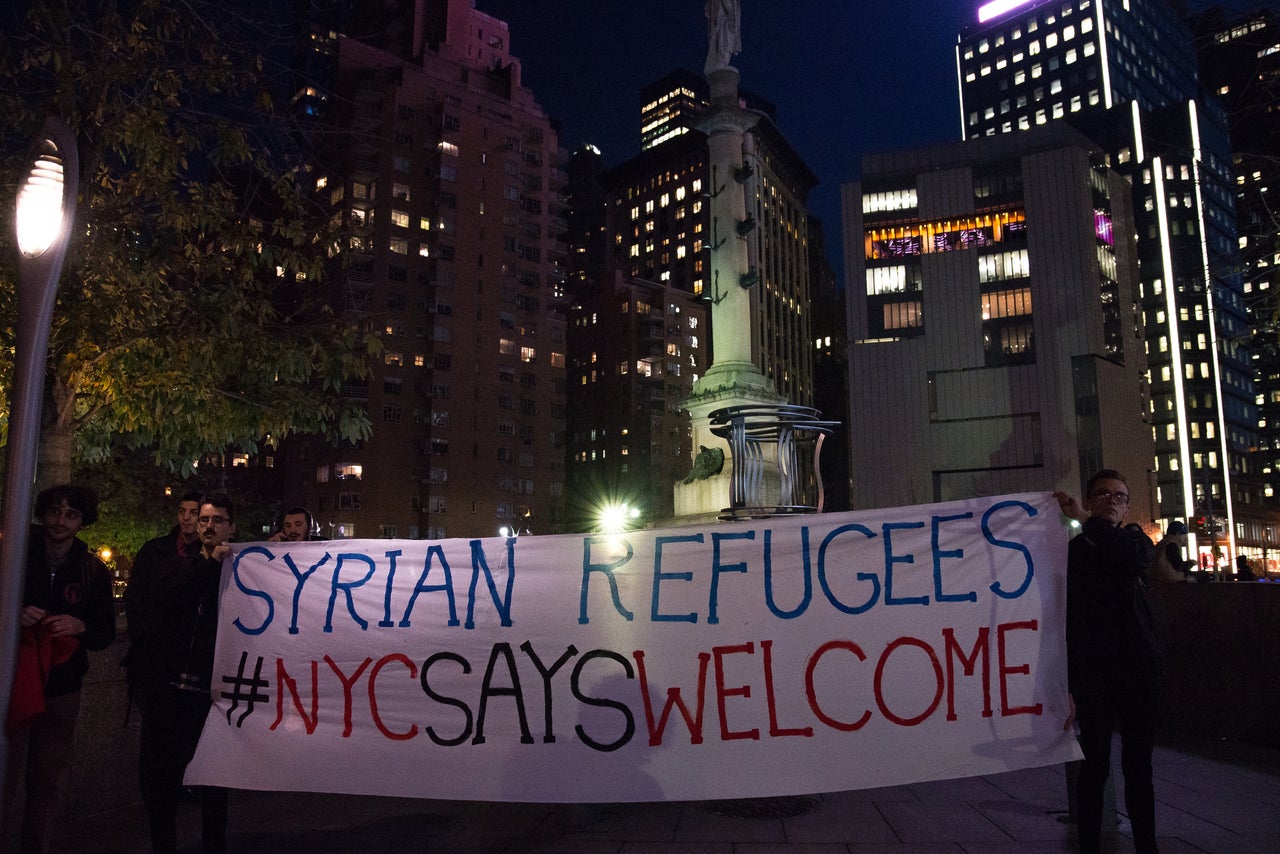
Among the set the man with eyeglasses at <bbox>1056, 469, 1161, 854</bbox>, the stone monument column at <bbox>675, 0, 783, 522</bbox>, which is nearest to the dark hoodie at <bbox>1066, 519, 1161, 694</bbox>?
the man with eyeglasses at <bbox>1056, 469, 1161, 854</bbox>

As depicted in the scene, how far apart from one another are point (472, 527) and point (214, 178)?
220ft

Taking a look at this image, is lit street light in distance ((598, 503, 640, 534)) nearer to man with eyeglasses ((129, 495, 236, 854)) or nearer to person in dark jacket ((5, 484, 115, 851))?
man with eyeglasses ((129, 495, 236, 854))

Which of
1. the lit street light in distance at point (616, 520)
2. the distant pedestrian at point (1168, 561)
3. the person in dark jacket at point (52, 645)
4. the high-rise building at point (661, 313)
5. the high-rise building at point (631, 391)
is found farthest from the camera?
the high-rise building at point (661, 313)

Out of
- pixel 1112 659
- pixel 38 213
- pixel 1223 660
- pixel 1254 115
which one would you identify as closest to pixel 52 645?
pixel 38 213

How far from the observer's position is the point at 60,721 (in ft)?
15.6

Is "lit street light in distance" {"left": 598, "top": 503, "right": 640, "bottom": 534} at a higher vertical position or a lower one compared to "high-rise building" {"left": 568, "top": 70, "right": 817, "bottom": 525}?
lower

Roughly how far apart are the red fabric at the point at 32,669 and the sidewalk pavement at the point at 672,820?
Answer: 167 cm

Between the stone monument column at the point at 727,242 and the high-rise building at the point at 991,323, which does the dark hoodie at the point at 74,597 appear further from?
the high-rise building at the point at 991,323

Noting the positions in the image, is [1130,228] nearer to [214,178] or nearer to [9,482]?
[214,178]

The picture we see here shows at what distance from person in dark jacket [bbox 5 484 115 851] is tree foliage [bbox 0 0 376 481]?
2.68 metres

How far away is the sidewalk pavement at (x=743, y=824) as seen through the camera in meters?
5.41

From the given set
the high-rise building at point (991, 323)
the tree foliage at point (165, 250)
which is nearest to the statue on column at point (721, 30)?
the tree foliage at point (165, 250)

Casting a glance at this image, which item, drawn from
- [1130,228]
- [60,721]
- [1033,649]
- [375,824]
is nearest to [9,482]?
[60,721]

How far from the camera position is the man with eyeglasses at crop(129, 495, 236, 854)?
4832 mm
